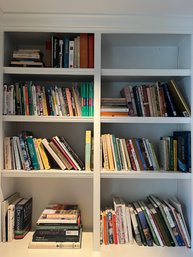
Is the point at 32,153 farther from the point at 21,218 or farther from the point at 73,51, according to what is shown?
the point at 73,51

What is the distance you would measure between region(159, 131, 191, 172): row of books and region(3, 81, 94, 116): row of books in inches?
23.8

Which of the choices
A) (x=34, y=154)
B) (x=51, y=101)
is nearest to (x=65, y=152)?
(x=34, y=154)

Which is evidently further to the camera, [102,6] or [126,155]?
[126,155]

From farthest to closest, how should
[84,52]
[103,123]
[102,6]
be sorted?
[103,123] < [84,52] < [102,6]

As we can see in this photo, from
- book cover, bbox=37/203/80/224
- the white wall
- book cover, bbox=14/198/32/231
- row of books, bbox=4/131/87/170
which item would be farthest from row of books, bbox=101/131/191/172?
the white wall

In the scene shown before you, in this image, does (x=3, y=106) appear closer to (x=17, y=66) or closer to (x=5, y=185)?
(x=17, y=66)

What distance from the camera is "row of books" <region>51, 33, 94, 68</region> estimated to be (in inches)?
69.4

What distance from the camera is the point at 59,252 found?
165 cm

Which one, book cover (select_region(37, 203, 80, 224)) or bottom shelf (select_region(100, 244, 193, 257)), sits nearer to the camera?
bottom shelf (select_region(100, 244, 193, 257))

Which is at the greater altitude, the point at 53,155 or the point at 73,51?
the point at 73,51

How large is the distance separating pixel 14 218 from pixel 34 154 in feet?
1.56

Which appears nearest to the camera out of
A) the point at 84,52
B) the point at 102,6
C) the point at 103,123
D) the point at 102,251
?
the point at 102,6

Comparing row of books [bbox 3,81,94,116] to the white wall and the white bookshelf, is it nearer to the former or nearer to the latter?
the white bookshelf

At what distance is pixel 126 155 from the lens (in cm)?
180
